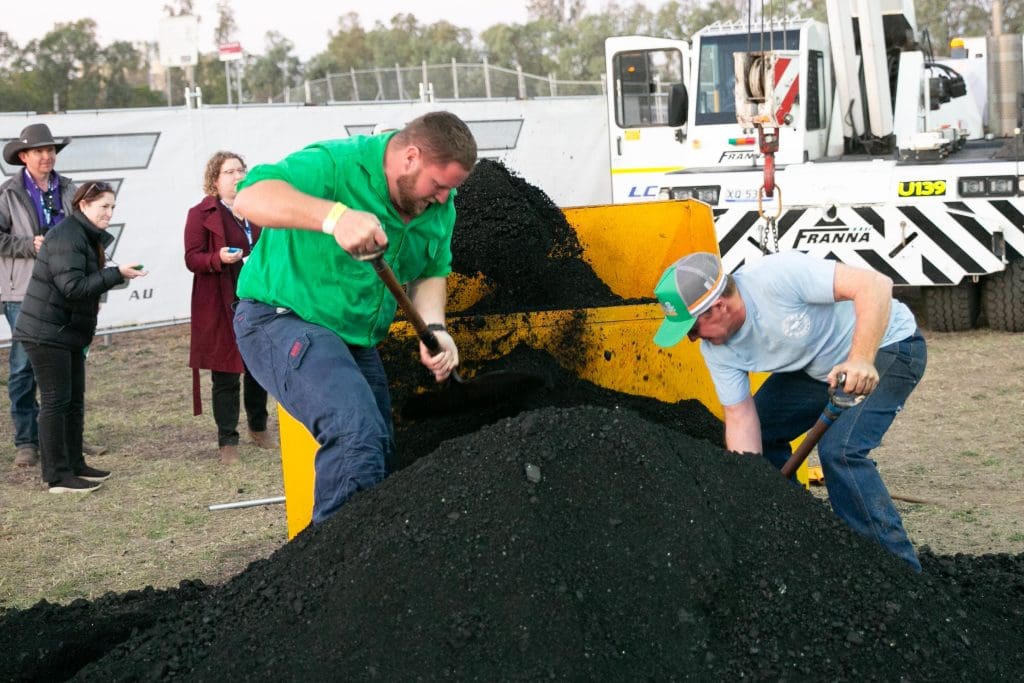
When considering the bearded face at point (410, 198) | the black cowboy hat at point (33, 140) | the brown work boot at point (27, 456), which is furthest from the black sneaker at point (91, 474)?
the bearded face at point (410, 198)

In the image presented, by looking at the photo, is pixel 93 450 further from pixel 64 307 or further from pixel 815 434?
pixel 815 434

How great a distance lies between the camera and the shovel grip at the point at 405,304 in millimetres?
3582

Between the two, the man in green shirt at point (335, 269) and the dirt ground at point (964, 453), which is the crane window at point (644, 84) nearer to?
the dirt ground at point (964, 453)

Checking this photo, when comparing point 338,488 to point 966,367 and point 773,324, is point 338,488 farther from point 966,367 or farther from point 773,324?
point 966,367

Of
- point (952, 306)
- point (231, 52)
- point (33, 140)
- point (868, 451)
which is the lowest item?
point (952, 306)

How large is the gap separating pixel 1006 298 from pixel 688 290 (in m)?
6.67

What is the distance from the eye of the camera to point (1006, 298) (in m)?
9.53

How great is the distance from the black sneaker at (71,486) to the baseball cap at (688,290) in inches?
151

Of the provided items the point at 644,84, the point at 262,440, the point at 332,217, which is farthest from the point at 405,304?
the point at 644,84

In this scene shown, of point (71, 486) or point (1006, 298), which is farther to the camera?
point (1006, 298)

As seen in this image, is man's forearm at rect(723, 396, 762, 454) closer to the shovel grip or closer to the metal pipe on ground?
the shovel grip

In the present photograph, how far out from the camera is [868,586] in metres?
3.37

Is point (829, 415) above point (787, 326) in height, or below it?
below

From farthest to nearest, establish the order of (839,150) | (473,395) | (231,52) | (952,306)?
(231,52)
(839,150)
(952,306)
(473,395)
